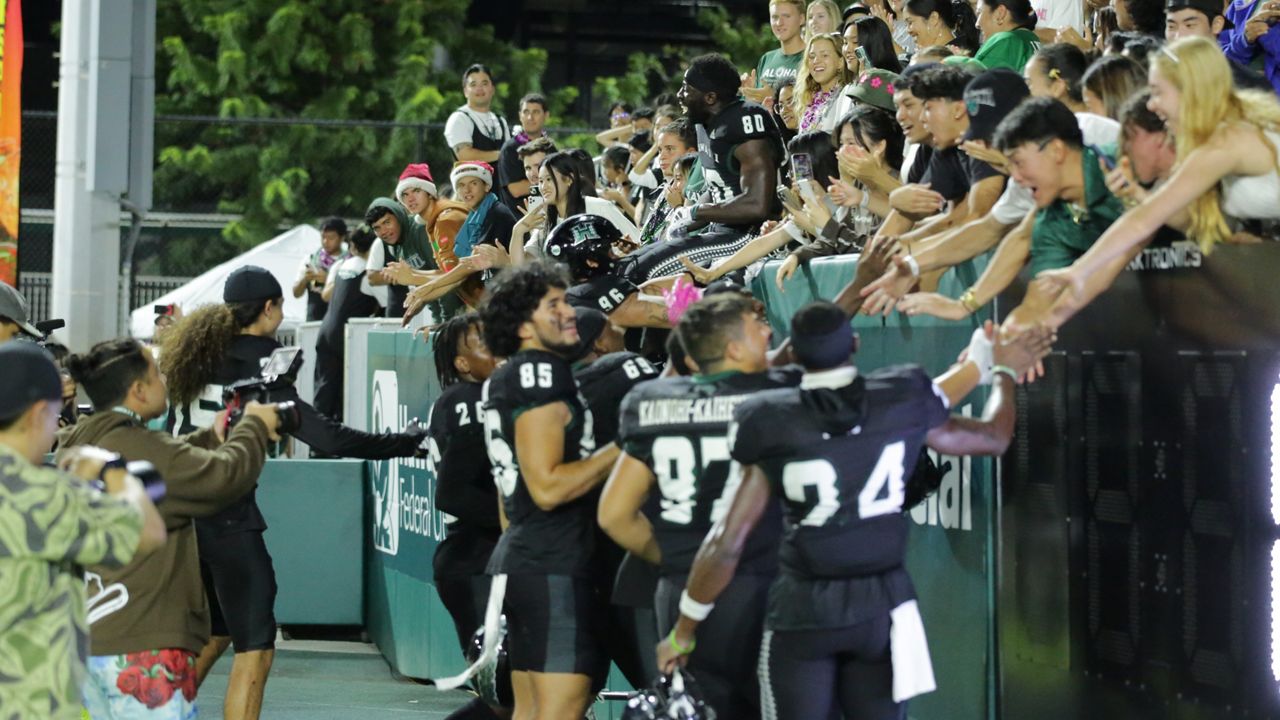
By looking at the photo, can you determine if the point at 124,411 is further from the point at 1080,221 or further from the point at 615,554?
the point at 1080,221

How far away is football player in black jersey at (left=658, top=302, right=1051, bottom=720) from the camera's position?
523 centimetres

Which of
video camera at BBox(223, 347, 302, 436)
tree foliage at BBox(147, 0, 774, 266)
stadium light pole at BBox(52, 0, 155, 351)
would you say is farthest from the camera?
tree foliage at BBox(147, 0, 774, 266)

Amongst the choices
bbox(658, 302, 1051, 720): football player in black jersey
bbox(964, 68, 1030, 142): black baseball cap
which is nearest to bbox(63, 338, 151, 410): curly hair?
bbox(658, 302, 1051, 720): football player in black jersey

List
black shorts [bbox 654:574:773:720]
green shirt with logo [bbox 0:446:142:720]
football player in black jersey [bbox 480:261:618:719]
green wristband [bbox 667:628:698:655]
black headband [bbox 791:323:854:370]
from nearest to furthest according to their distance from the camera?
1. green shirt with logo [bbox 0:446:142:720]
2. black headband [bbox 791:323:854:370]
3. green wristband [bbox 667:628:698:655]
4. black shorts [bbox 654:574:773:720]
5. football player in black jersey [bbox 480:261:618:719]

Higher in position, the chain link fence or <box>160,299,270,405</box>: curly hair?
the chain link fence

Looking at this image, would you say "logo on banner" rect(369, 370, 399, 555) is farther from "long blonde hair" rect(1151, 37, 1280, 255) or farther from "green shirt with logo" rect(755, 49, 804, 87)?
"long blonde hair" rect(1151, 37, 1280, 255)

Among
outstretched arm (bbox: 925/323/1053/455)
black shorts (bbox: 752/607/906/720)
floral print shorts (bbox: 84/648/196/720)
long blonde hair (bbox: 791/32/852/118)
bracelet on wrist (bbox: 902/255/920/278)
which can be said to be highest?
long blonde hair (bbox: 791/32/852/118)

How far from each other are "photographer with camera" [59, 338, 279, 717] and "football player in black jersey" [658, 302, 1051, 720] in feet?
6.62

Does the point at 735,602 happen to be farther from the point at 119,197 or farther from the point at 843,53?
the point at 119,197

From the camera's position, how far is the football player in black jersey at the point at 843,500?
523 cm

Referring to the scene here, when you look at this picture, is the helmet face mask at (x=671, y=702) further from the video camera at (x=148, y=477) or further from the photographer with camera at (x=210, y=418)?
the photographer with camera at (x=210, y=418)

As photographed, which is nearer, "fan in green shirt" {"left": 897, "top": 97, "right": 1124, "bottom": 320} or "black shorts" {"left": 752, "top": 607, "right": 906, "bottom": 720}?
"black shorts" {"left": 752, "top": 607, "right": 906, "bottom": 720}

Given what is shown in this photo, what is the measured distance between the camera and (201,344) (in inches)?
316

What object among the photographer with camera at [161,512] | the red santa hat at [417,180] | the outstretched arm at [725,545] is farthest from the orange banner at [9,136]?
the outstretched arm at [725,545]
